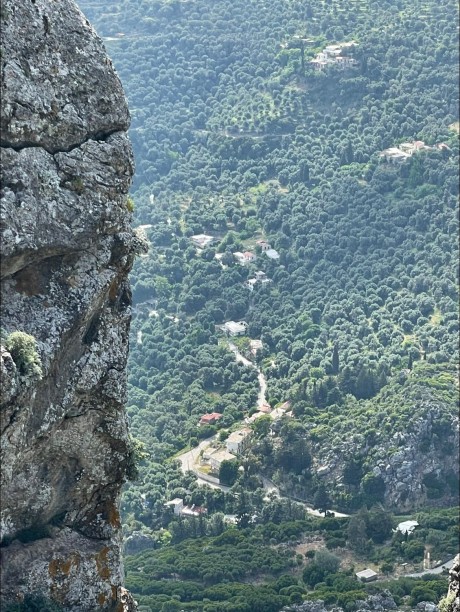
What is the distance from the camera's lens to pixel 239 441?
91.1 meters

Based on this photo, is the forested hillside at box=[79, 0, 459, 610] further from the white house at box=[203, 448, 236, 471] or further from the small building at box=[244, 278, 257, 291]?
the white house at box=[203, 448, 236, 471]

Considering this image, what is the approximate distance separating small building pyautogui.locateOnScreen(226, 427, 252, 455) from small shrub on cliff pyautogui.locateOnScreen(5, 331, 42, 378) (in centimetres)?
6468

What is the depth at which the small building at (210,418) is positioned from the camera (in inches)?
3748

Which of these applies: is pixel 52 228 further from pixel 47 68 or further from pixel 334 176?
pixel 334 176

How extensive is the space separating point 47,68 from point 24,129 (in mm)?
1322

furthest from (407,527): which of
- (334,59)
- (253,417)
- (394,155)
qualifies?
(334,59)

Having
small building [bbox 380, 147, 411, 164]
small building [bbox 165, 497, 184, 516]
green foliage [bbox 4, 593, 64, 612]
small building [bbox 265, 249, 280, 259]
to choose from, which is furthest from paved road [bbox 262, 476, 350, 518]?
green foliage [bbox 4, 593, 64, 612]

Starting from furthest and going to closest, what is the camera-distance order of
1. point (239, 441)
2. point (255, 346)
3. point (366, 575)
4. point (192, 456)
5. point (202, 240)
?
point (202, 240) → point (255, 346) → point (192, 456) → point (239, 441) → point (366, 575)

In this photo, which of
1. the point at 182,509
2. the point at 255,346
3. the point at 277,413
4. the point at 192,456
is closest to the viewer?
the point at 182,509

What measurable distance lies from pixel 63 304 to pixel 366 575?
4331 cm

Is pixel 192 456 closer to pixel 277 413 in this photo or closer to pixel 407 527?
pixel 277 413

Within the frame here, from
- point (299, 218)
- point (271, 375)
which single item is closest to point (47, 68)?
point (271, 375)

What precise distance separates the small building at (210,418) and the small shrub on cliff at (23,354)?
69.8 m

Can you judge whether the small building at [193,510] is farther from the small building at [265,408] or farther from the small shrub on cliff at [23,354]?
the small shrub on cliff at [23,354]
